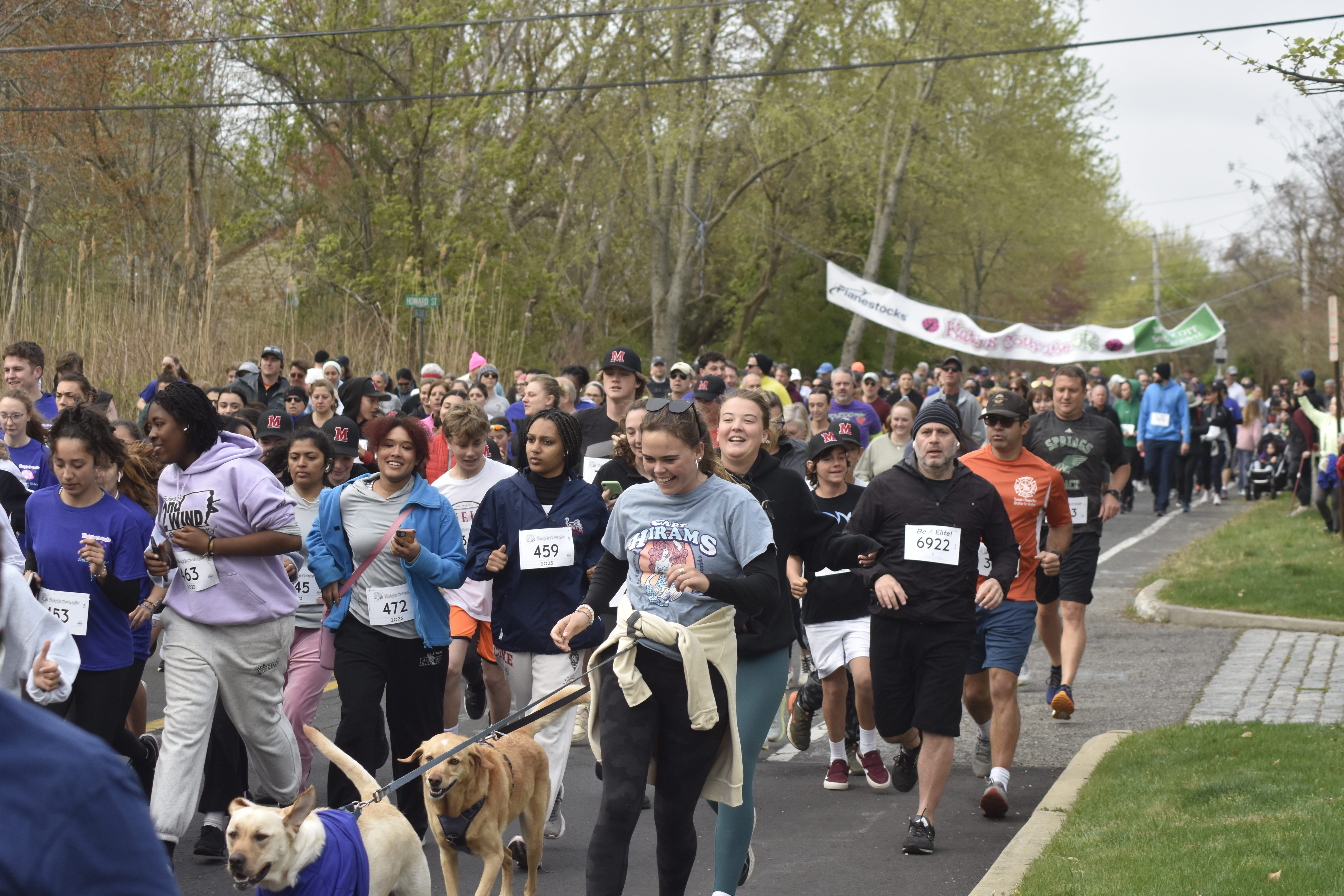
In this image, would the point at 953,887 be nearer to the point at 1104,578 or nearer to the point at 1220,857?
the point at 1220,857

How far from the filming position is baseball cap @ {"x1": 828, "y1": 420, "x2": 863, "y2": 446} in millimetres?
8055

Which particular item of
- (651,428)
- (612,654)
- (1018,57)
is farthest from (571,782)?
(1018,57)

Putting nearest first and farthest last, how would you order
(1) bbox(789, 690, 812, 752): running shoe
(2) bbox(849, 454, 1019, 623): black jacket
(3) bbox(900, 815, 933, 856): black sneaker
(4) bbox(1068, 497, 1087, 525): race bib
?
(3) bbox(900, 815, 933, 856): black sneaker < (2) bbox(849, 454, 1019, 623): black jacket < (1) bbox(789, 690, 812, 752): running shoe < (4) bbox(1068, 497, 1087, 525): race bib

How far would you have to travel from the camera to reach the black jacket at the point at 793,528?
5406mm

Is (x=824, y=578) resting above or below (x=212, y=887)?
above

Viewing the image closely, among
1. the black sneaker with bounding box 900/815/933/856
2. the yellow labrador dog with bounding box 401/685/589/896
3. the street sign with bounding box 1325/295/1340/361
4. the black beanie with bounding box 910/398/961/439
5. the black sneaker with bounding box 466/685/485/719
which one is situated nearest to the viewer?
the yellow labrador dog with bounding box 401/685/589/896

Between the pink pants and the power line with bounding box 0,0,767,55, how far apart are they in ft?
45.0

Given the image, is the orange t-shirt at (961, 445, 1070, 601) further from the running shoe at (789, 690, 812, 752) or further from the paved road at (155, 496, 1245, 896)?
the running shoe at (789, 690, 812, 752)

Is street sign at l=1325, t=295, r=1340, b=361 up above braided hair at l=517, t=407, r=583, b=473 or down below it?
above

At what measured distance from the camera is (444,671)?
20.7 ft

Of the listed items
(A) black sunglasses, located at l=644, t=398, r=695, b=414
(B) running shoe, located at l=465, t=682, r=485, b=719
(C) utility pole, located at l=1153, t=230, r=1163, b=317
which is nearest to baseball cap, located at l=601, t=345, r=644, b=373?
(B) running shoe, located at l=465, t=682, r=485, b=719

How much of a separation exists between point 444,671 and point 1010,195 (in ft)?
125

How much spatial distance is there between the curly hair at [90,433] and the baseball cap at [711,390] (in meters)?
3.62

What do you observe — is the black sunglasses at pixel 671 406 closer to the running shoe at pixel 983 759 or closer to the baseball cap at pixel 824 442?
the baseball cap at pixel 824 442
